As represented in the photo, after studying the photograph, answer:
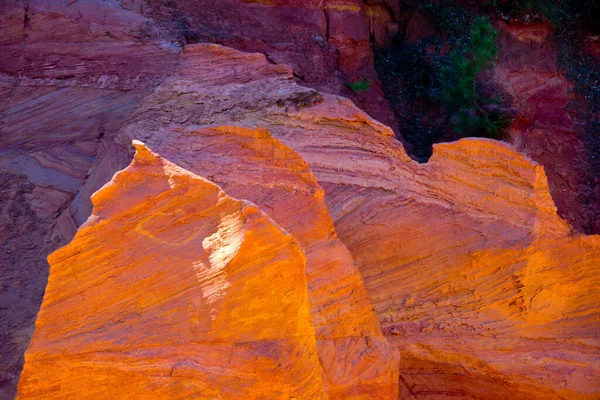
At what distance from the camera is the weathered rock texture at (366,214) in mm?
4734

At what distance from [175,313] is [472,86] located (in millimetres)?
6137

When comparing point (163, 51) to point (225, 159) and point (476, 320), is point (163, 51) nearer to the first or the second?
point (225, 159)

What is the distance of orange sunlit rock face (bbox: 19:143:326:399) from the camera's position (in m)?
3.53

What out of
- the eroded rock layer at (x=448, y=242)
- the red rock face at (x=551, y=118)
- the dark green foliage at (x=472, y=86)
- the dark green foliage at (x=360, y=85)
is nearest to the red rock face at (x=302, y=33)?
the dark green foliage at (x=360, y=85)

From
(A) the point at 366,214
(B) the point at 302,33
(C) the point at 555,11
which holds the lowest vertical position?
(A) the point at 366,214

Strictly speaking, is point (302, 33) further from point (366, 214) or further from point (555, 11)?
point (555, 11)

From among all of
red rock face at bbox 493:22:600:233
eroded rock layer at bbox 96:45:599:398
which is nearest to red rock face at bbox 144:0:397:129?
eroded rock layer at bbox 96:45:599:398

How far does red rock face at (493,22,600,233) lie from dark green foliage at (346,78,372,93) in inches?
77.7

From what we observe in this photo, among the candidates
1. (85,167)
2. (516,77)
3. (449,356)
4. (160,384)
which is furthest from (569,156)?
(160,384)

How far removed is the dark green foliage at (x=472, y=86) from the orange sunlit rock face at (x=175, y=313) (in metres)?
5.28

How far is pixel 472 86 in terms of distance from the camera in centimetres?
854

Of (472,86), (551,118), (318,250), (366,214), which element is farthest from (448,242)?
(551,118)

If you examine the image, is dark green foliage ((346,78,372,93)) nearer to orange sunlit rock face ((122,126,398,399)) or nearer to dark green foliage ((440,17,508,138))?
dark green foliage ((440,17,508,138))

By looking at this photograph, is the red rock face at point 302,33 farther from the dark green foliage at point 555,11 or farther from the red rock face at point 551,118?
the dark green foliage at point 555,11
